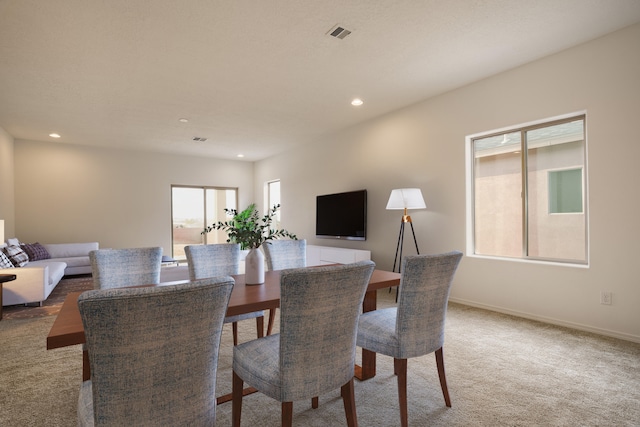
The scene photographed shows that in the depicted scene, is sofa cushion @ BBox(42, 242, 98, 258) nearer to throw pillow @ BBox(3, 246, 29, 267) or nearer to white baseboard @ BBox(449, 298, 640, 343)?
throw pillow @ BBox(3, 246, 29, 267)

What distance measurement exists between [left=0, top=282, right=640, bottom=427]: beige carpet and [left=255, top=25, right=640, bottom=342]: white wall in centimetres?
42

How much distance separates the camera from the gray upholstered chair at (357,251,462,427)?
172cm

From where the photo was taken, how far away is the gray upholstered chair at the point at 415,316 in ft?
5.65

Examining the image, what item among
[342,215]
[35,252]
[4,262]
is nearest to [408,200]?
[342,215]

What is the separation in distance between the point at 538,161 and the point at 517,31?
144cm

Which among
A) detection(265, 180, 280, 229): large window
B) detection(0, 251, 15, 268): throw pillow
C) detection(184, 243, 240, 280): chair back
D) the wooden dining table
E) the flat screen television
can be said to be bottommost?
detection(0, 251, 15, 268): throw pillow

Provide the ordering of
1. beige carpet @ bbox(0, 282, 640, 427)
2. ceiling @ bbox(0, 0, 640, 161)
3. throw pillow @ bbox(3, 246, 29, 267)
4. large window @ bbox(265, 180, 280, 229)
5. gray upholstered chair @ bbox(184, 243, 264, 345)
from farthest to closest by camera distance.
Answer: large window @ bbox(265, 180, 280, 229) < throw pillow @ bbox(3, 246, 29, 267) < ceiling @ bbox(0, 0, 640, 161) < gray upholstered chair @ bbox(184, 243, 264, 345) < beige carpet @ bbox(0, 282, 640, 427)

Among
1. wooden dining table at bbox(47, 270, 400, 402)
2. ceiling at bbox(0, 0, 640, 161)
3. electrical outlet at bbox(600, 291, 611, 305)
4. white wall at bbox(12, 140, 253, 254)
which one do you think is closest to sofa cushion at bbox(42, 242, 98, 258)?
white wall at bbox(12, 140, 253, 254)

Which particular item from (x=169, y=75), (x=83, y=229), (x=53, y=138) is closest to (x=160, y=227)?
(x=83, y=229)

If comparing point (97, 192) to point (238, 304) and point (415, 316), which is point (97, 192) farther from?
point (415, 316)

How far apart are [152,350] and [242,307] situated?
1.95 ft

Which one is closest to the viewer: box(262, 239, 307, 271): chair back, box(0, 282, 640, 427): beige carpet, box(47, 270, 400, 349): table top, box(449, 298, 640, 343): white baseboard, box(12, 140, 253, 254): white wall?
box(47, 270, 400, 349): table top

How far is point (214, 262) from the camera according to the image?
2.65 metres

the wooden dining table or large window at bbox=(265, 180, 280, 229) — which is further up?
large window at bbox=(265, 180, 280, 229)
